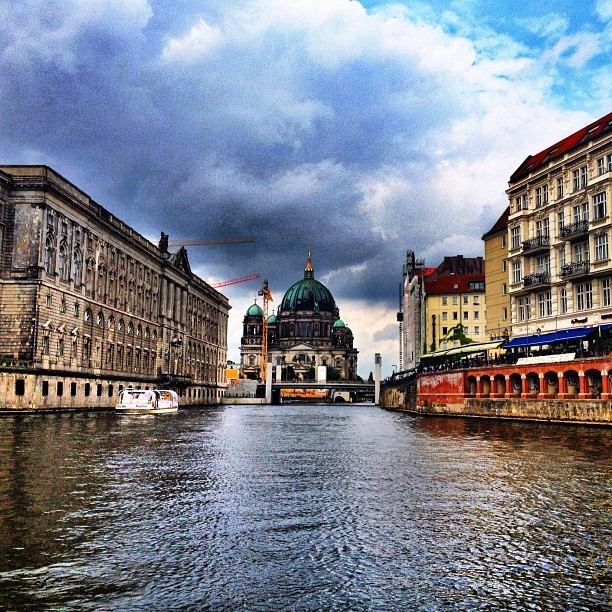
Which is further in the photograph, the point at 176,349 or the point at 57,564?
the point at 176,349

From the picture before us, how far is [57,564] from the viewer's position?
12.2 meters

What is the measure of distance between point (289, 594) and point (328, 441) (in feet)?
101

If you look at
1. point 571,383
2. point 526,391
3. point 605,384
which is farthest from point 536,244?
point 605,384

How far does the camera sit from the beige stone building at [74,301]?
7500 cm

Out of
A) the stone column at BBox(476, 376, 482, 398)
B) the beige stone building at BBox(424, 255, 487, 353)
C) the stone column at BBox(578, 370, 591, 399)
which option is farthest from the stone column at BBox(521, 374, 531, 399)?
the beige stone building at BBox(424, 255, 487, 353)

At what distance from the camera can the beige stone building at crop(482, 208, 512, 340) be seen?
80312mm

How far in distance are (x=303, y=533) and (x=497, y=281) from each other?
2858 inches

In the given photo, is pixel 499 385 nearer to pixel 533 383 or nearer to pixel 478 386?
pixel 478 386

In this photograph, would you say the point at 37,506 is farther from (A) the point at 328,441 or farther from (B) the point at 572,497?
(A) the point at 328,441

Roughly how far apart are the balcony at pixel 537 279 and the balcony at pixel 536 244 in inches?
92.0

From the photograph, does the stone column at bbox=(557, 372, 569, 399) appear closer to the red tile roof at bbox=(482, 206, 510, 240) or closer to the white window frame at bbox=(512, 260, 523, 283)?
the white window frame at bbox=(512, 260, 523, 283)

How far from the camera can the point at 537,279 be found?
6719 centimetres

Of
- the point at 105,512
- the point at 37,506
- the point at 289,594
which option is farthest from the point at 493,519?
the point at 37,506

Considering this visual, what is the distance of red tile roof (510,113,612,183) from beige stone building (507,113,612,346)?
13 cm
